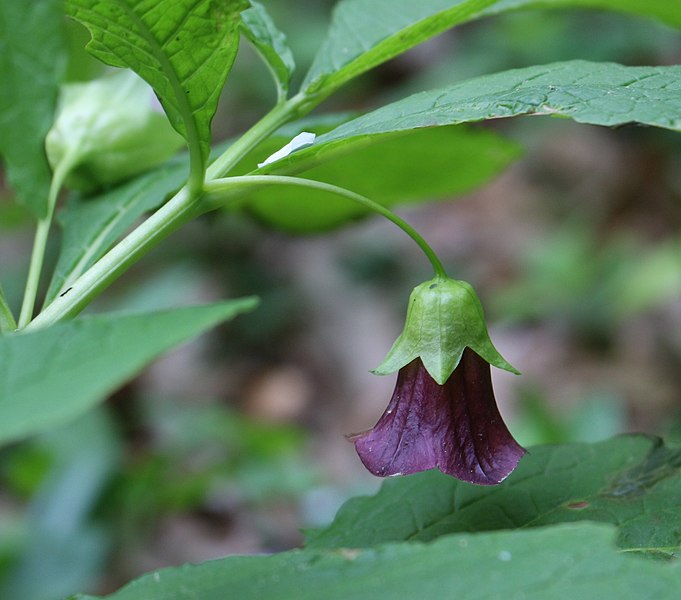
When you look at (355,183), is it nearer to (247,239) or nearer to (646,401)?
(646,401)

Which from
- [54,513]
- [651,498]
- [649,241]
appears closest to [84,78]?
[651,498]

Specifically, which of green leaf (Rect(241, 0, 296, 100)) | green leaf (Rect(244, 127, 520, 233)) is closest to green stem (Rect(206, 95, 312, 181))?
green leaf (Rect(241, 0, 296, 100))

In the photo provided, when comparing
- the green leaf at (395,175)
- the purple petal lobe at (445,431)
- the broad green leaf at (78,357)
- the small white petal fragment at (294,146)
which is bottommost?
the purple petal lobe at (445,431)

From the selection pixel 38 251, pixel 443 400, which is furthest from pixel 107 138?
pixel 443 400

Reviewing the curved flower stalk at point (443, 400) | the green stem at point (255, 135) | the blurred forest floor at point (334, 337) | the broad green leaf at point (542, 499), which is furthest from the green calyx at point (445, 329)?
the blurred forest floor at point (334, 337)

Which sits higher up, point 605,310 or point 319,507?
point 605,310

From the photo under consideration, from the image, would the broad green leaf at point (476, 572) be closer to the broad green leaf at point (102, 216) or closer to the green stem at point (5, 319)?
the green stem at point (5, 319)
